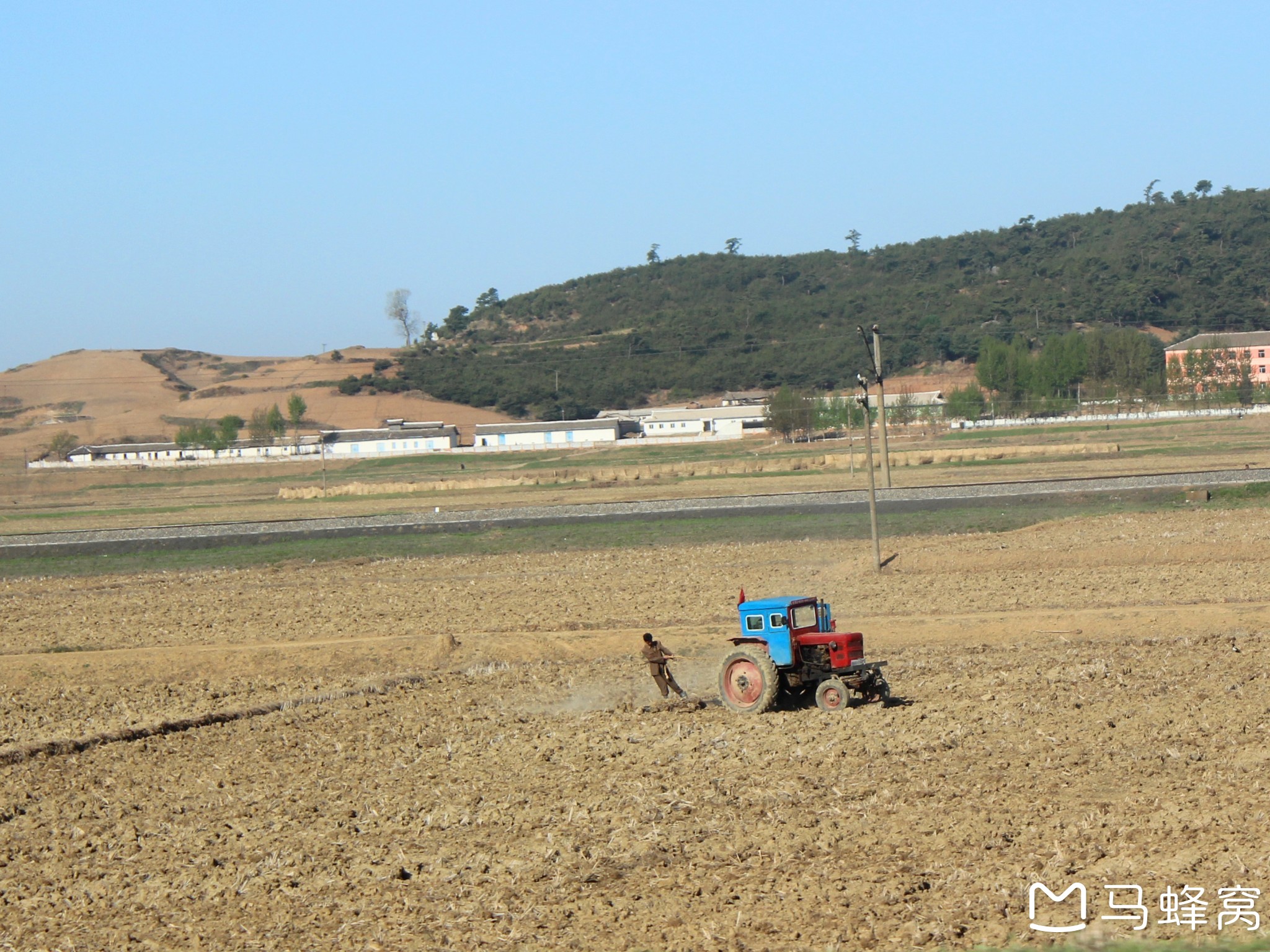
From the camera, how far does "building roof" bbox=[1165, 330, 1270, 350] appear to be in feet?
426

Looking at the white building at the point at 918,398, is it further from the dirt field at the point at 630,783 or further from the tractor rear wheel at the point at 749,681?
the tractor rear wheel at the point at 749,681

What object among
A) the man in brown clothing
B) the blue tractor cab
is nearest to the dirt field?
the man in brown clothing

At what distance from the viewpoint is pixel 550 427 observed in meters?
127

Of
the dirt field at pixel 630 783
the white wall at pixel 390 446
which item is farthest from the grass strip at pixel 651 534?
the white wall at pixel 390 446

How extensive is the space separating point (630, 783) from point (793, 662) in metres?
3.60

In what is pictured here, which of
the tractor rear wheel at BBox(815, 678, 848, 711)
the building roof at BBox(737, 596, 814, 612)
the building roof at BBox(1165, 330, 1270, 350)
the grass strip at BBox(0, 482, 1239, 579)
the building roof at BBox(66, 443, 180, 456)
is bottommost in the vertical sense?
the grass strip at BBox(0, 482, 1239, 579)

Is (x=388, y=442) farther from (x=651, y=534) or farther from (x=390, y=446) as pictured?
(x=651, y=534)

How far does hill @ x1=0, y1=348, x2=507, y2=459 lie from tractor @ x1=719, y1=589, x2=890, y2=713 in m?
137

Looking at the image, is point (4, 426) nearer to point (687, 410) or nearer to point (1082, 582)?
point (687, 410)

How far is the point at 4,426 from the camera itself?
506ft

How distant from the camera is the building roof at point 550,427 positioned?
413 feet

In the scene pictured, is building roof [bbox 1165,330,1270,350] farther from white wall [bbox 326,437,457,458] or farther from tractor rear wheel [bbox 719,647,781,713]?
tractor rear wheel [bbox 719,647,781,713]

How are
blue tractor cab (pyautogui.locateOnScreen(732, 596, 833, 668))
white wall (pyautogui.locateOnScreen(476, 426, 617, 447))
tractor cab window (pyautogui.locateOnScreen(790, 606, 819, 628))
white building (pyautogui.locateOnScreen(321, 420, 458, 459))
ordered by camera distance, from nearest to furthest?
1. blue tractor cab (pyautogui.locateOnScreen(732, 596, 833, 668))
2. tractor cab window (pyautogui.locateOnScreen(790, 606, 819, 628))
3. white wall (pyautogui.locateOnScreen(476, 426, 617, 447))
4. white building (pyautogui.locateOnScreen(321, 420, 458, 459))

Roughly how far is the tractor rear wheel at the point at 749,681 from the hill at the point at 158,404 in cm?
13711
